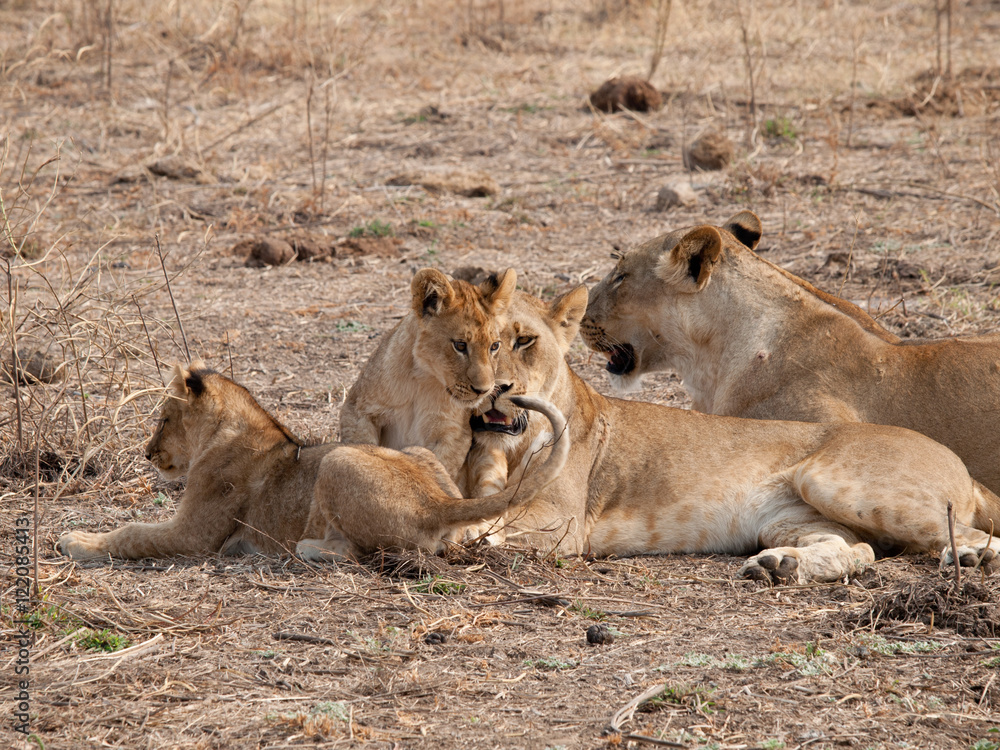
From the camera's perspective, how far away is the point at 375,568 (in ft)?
13.6

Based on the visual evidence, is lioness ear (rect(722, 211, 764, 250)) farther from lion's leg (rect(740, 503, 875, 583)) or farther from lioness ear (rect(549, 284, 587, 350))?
lion's leg (rect(740, 503, 875, 583))

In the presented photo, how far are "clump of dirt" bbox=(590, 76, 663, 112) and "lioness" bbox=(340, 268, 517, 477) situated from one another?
8206 millimetres

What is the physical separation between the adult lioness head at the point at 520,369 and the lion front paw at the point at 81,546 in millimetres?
1526

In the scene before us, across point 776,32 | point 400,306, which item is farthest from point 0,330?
point 776,32

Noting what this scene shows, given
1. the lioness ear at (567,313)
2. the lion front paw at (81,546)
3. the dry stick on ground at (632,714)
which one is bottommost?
the lion front paw at (81,546)

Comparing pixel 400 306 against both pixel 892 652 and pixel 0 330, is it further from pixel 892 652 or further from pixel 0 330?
pixel 892 652

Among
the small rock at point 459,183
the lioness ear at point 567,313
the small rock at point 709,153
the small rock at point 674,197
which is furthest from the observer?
the small rock at point 709,153

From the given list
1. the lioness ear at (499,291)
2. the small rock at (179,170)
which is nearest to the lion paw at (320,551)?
the lioness ear at (499,291)

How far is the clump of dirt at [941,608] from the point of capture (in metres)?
3.73

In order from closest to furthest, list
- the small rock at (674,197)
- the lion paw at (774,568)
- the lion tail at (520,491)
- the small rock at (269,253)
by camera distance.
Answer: the lion tail at (520,491) → the lion paw at (774,568) → the small rock at (269,253) → the small rock at (674,197)

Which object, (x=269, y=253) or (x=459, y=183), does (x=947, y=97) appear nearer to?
(x=459, y=183)

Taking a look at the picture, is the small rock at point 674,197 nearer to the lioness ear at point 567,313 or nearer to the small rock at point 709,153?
the small rock at point 709,153

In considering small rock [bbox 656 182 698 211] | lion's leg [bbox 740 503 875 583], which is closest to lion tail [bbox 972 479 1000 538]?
lion's leg [bbox 740 503 875 583]

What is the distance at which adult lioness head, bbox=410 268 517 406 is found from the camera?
441 cm
